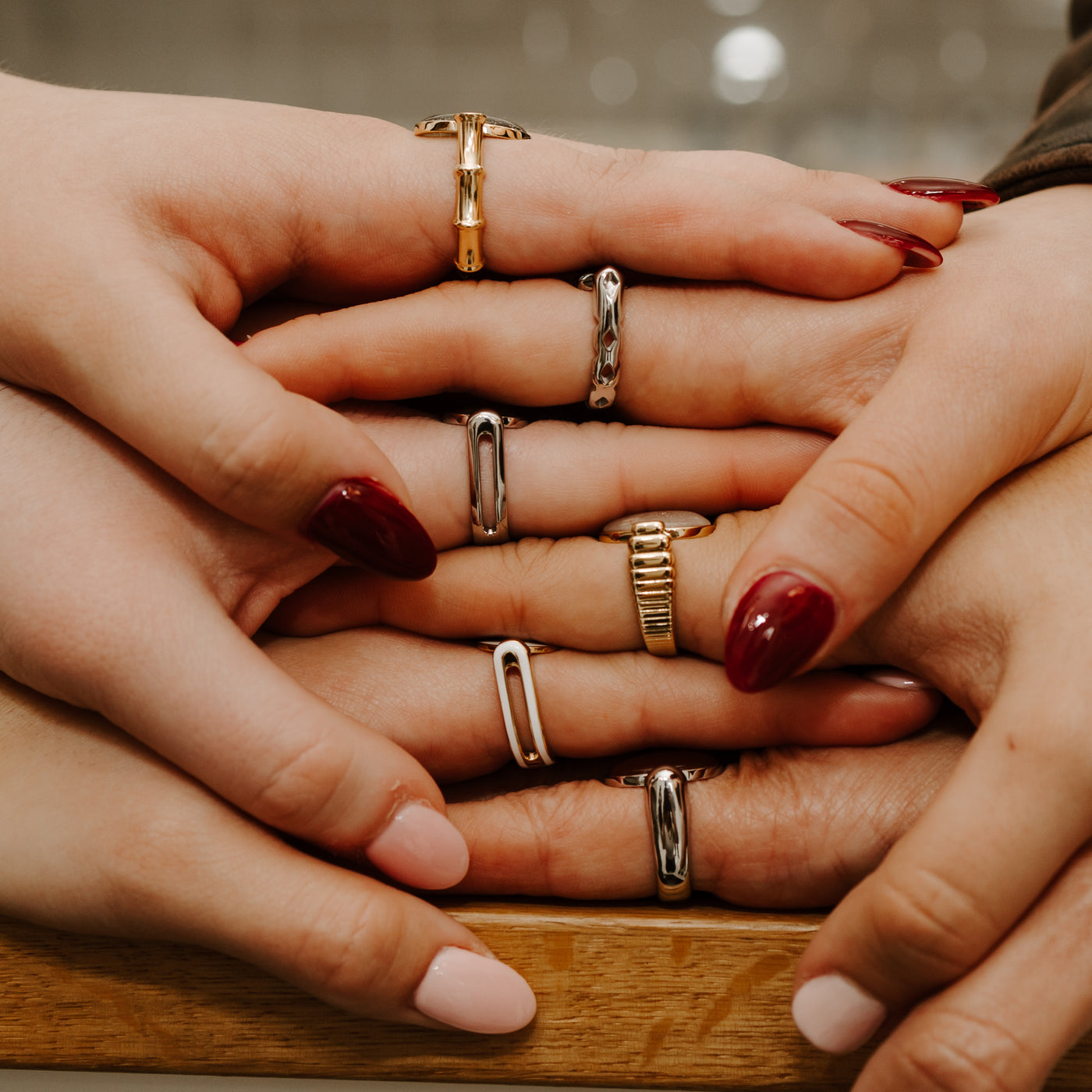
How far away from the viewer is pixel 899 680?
18.3 inches

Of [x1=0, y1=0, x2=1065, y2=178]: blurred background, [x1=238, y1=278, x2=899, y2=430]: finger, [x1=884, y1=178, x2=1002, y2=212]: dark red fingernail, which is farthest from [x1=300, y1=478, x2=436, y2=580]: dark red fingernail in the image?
[x1=0, y1=0, x2=1065, y2=178]: blurred background

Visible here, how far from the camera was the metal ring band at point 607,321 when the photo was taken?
1.62 ft

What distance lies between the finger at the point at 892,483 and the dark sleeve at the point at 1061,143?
0.80ft

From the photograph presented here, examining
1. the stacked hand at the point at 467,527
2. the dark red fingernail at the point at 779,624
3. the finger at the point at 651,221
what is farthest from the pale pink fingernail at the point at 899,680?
the finger at the point at 651,221

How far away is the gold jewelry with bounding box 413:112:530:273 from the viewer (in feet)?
1.58

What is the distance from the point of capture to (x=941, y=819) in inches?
13.9

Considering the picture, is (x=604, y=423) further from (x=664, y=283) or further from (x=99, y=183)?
(x=99, y=183)

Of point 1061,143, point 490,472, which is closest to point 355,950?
point 490,472

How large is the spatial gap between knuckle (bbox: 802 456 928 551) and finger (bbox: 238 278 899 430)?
0.11 m

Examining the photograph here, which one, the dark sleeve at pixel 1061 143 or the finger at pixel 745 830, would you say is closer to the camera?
the finger at pixel 745 830

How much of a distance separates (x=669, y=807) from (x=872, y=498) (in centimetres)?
20

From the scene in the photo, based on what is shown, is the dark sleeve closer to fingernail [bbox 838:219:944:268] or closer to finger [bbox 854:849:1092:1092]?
fingernail [bbox 838:219:944:268]

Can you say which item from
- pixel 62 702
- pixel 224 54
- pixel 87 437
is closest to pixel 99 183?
pixel 87 437

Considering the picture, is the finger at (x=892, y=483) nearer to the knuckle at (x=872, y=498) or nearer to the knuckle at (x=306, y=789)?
the knuckle at (x=872, y=498)
